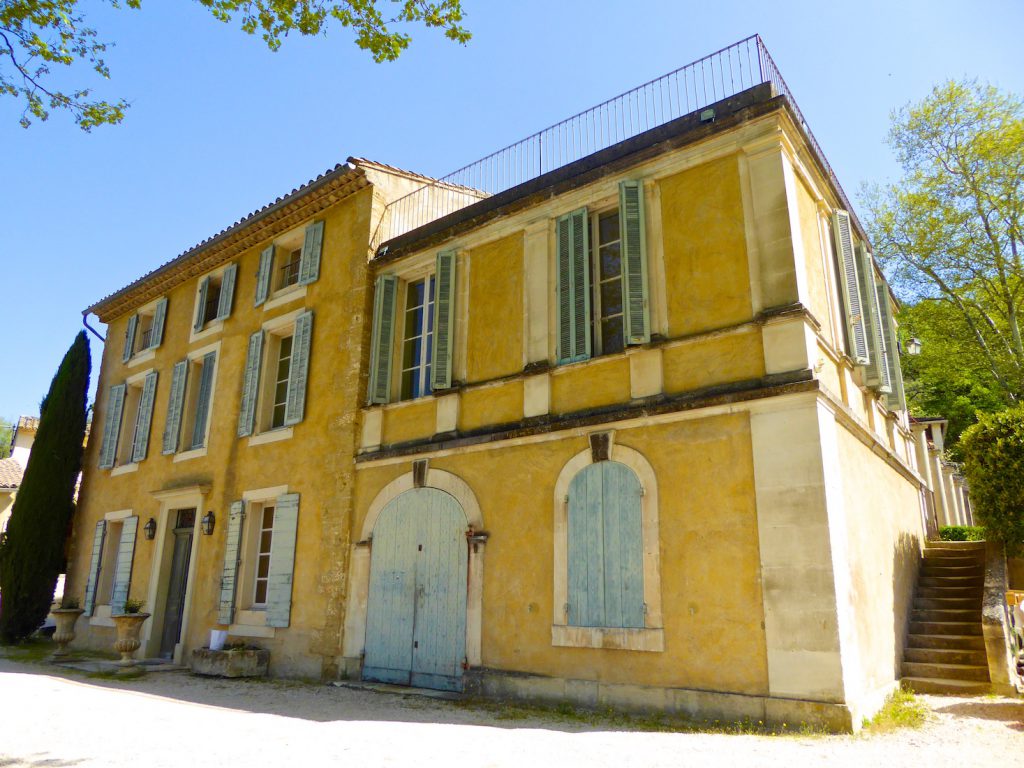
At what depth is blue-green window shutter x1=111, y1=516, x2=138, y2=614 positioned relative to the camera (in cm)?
1362

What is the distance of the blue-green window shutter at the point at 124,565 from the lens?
13617 mm

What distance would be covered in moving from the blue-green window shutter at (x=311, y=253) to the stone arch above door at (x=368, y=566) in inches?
170

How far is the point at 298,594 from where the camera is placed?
34.6ft

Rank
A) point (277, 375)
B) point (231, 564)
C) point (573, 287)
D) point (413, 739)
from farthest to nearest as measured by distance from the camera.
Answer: point (277, 375), point (231, 564), point (573, 287), point (413, 739)

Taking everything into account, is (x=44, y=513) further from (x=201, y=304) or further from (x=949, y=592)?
(x=949, y=592)

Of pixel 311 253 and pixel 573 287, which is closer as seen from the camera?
pixel 573 287

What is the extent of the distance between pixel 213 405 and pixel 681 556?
9.52 metres

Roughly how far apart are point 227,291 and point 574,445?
8782 mm

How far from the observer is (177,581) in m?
13.1

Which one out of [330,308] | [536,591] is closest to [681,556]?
[536,591]

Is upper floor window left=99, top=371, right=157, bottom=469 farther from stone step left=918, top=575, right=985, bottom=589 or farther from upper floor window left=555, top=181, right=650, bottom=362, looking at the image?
stone step left=918, top=575, right=985, bottom=589

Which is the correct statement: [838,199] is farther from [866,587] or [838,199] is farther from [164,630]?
[164,630]

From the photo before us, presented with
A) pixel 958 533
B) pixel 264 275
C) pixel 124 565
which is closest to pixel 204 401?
pixel 264 275

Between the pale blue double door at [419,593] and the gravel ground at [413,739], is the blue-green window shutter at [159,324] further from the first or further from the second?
the gravel ground at [413,739]
